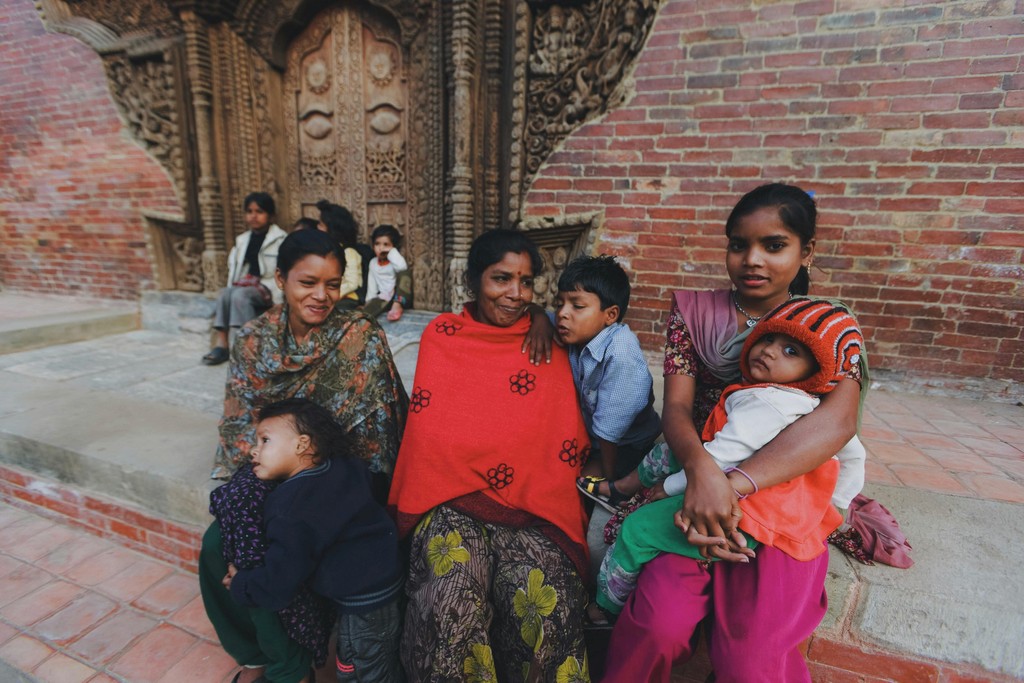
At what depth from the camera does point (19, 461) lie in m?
2.44

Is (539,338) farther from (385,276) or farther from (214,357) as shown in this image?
(214,357)

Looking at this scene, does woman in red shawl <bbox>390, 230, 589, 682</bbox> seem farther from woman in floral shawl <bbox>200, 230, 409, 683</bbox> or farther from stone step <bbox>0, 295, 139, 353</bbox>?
stone step <bbox>0, 295, 139, 353</bbox>

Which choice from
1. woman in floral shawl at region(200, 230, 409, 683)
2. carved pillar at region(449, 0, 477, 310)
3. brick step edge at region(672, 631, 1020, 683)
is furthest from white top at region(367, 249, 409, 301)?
brick step edge at region(672, 631, 1020, 683)

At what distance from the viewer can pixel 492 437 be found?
5.41 ft

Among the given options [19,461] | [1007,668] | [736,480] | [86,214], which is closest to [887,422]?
[1007,668]

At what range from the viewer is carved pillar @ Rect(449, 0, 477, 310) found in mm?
3510

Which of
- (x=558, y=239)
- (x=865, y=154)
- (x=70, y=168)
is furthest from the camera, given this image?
(x=70, y=168)

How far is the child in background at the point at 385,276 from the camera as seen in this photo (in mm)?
4148

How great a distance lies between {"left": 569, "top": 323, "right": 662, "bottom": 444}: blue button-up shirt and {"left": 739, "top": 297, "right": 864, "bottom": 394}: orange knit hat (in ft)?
1.49

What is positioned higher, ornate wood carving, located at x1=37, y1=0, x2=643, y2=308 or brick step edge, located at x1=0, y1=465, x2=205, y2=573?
ornate wood carving, located at x1=37, y1=0, x2=643, y2=308

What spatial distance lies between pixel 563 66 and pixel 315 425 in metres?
3.15

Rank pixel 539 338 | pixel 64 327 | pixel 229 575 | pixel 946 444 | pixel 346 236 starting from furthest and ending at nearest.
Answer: pixel 64 327 → pixel 346 236 → pixel 946 444 → pixel 539 338 → pixel 229 575

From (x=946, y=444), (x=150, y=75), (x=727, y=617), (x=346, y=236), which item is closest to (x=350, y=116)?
(x=346, y=236)

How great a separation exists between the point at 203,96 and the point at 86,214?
2106mm
